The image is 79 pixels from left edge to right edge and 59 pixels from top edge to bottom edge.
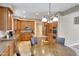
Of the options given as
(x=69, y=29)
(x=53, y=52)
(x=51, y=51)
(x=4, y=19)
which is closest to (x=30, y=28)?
(x=4, y=19)

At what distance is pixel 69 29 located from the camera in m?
4.32

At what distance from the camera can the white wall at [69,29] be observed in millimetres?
3964

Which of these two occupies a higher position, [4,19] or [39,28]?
[4,19]

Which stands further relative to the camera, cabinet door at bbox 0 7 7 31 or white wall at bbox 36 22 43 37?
cabinet door at bbox 0 7 7 31

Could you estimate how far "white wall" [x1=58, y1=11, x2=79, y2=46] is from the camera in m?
3.96

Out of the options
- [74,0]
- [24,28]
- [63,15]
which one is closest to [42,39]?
[24,28]

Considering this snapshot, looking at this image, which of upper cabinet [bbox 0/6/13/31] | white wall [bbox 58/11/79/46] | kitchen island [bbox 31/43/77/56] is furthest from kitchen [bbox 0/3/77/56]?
kitchen island [bbox 31/43/77/56]

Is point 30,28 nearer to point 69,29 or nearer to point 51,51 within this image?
point 69,29

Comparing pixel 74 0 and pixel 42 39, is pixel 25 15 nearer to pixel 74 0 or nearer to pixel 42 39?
pixel 42 39

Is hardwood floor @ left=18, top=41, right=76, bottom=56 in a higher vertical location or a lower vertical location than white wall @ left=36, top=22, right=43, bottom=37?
lower

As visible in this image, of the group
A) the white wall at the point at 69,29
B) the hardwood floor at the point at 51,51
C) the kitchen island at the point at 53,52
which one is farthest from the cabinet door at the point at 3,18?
the white wall at the point at 69,29

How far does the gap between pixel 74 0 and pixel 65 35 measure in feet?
A: 11.8

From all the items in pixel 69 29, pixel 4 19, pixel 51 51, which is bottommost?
pixel 51 51

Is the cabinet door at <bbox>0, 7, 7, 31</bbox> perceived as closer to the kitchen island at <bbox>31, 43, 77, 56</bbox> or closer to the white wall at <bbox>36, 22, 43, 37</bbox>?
the white wall at <bbox>36, 22, 43, 37</bbox>
